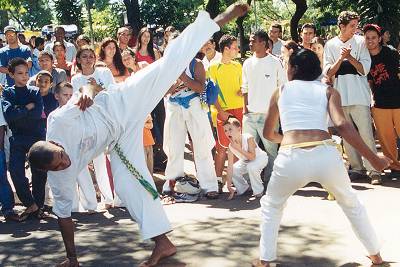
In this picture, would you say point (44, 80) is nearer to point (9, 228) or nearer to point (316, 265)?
point (9, 228)

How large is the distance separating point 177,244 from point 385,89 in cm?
370

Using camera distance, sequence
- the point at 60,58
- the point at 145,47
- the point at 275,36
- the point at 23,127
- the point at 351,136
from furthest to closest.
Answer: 1. the point at 275,36
2. the point at 60,58
3. the point at 145,47
4. the point at 23,127
5. the point at 351,136

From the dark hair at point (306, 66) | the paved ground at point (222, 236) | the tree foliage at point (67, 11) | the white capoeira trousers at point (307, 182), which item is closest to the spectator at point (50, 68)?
the paved ground at point (222, 236)

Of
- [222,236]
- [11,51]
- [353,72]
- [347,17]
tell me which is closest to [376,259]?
[222,236]

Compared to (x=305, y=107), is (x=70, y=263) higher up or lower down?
lower down

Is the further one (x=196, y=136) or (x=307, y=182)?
(x=196, y=136)

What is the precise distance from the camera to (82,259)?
485 cm

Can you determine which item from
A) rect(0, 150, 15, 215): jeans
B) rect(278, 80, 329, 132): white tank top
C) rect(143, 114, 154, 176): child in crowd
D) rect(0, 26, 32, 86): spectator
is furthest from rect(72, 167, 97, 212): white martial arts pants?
rect(0, 26, 32, 86): spectator

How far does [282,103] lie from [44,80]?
3713 millimetres

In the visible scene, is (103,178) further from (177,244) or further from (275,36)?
(275,36)

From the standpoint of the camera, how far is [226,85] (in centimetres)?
735

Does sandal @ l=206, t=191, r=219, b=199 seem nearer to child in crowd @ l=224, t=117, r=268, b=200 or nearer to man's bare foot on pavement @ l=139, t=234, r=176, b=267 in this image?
child in crowd @ l=224, t=117, r=268, b=200

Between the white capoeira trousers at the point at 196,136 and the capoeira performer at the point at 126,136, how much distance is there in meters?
2.10

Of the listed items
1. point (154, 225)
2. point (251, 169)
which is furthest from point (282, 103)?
point (251, 169)
